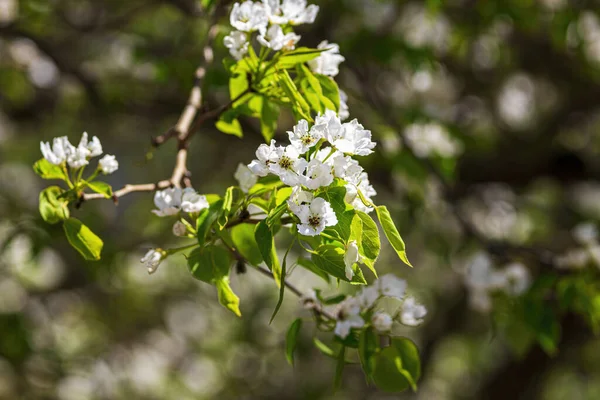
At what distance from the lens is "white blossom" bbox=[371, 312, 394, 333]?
957 millimetres

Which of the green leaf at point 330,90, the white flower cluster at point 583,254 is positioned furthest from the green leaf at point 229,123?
the white flower cluster at point 583,254

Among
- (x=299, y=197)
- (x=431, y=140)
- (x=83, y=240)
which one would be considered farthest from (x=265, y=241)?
(x=431, y=140)

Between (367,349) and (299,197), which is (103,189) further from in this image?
(367,349)

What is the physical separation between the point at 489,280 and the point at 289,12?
0.92 meters

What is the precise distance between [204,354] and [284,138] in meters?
2.06

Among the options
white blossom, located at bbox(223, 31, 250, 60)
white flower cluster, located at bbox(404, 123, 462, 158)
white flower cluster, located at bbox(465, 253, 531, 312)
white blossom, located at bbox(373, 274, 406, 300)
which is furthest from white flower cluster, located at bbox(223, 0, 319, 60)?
white flower cluster, located at bbox(404, 123, 462, 158)

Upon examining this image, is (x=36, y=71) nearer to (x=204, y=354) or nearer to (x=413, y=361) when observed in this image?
(x=204, y=354)

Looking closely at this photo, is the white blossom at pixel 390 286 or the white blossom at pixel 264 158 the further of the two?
the white blossom at pixel 390 286

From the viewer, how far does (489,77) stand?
9.59ft

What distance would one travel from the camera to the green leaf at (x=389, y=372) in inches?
38.3

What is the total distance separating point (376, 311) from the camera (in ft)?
3.28

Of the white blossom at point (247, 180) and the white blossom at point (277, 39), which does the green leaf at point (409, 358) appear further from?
the white blossom at point (277, 39)

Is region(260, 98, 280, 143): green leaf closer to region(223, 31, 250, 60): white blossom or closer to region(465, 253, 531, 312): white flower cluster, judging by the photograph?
region(223, 31, 250, 60): white blossom

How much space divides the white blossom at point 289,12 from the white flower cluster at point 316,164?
0.71ft
